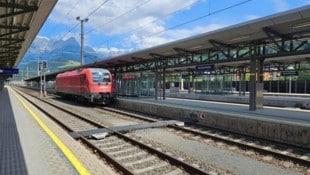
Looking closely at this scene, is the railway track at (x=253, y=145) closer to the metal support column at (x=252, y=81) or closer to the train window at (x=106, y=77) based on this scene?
the metal support column at (x=252, y=81)

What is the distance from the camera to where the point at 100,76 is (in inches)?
1099

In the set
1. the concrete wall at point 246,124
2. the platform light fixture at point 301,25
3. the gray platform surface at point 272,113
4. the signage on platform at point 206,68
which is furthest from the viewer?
the signage on platform at point 206,68

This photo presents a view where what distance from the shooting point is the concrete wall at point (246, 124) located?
1198 cm

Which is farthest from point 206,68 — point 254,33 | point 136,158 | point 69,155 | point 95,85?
point 69,155

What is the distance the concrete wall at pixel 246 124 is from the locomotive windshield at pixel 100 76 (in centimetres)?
737

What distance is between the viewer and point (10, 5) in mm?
13617

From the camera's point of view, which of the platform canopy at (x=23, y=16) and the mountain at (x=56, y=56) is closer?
the platform canopy at (x=23, y=16)

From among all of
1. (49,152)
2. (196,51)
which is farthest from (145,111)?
(49,152)

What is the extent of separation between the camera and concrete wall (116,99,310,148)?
12.0 m

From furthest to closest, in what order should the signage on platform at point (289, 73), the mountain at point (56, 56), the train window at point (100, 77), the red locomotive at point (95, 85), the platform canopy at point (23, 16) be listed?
the mountain at point (56, 56) < the signage on platform at point (289, 73) < the train window at point (100, 77) < the red locomotive at point (95, 85) < the platform canopy at point (23, 16)

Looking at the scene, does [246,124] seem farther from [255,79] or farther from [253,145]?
[255,79]

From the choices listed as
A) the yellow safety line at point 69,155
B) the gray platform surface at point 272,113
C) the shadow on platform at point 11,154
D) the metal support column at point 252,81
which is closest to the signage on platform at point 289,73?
the gray platform surface at point 272,113

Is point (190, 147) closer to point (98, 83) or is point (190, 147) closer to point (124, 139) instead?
point (124, 139)

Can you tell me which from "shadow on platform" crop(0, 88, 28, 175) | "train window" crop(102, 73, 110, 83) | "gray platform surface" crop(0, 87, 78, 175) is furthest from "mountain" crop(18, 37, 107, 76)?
"gray platform surface" crop(0, 87, 78, 175)
